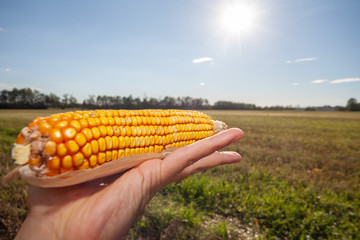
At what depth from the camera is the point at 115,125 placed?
7.53 feet

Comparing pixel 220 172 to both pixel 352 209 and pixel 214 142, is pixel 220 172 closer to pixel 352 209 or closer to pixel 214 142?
pixel 352 209

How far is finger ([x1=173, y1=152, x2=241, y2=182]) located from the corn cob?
15.2 inches

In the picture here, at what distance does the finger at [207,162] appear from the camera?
9.20 ft

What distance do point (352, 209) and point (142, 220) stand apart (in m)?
4.53

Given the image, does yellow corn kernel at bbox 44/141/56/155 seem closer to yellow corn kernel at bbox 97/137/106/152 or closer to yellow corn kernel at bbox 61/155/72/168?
yellow corn kernel at bbox 61/155/72/168

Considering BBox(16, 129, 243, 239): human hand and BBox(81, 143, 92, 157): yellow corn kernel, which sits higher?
BBox(81, 143, 92, 157): yellow corn kernel

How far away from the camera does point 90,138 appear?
2000mm

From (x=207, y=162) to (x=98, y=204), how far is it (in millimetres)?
1585

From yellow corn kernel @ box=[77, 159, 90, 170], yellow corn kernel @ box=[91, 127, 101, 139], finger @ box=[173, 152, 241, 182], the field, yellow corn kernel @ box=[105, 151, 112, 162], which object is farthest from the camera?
the field

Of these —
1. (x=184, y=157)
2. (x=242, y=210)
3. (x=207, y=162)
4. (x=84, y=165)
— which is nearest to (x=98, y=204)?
(x=84, y=165)

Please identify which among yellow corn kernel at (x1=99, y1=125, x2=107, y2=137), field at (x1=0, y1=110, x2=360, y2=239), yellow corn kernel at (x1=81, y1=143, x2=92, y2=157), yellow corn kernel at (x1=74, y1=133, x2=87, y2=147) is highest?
yellow corn kernel at (x1=99, y1=125, x2=107, y2=137)

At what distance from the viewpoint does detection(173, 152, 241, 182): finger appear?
9.20ft

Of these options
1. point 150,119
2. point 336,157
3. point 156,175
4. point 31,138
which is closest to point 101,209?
point 156,175

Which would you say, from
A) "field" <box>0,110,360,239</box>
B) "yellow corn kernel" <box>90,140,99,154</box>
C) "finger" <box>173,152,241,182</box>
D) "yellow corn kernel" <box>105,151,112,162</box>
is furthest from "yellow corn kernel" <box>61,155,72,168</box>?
"field" <box>0,110,360,239</box>
